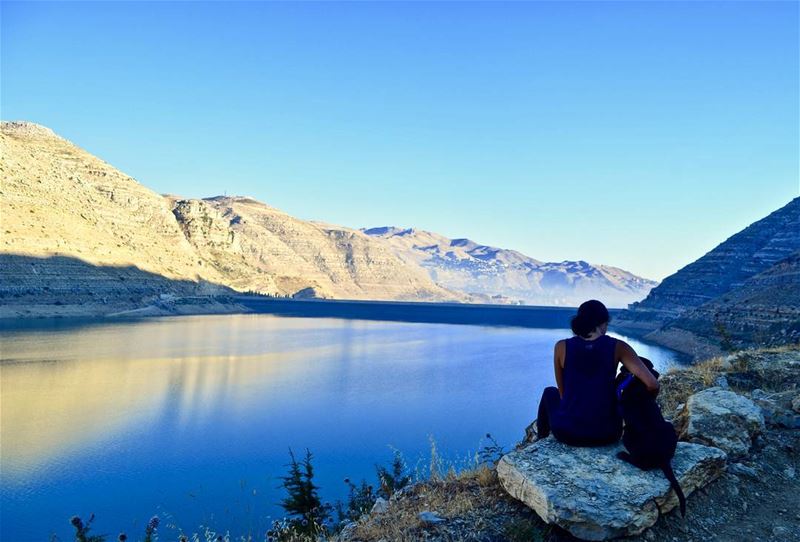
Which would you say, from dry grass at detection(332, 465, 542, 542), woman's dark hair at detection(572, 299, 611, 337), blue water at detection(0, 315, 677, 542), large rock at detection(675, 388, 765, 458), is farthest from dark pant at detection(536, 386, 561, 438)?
blue water at detection(0, 315, 677, 542)

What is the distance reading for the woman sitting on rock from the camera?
493 centimetres

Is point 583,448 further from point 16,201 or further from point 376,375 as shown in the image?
point 16,201

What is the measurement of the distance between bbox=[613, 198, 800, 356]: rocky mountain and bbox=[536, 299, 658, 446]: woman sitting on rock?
35.6 metres

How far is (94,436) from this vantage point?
846 inches

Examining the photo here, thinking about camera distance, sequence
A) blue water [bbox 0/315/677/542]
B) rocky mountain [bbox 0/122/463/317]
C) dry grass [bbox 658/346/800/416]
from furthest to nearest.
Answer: rocky mountain [bbox 0/122/463/317] < blue water [bbox 0/315/677/542] < dry grass [bbox 658/346/800/416]

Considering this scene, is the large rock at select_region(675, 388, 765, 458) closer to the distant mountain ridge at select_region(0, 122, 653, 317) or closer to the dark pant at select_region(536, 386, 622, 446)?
the dark pant at select_region(536, 386, 622, 446)

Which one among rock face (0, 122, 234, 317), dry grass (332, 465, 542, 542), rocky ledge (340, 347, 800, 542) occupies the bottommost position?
dry grass (332, 465, 542, 542)

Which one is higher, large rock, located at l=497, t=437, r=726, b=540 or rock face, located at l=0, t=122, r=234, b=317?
rock face, located at l=0, t=122, r=234, b=317

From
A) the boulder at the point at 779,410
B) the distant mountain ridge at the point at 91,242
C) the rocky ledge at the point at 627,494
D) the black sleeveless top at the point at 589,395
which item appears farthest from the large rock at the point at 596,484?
→ the distant mountain ridge at the point at 91,242

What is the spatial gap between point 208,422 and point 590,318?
2331 cm

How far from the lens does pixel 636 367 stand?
4824 mm

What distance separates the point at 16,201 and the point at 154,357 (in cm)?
5225

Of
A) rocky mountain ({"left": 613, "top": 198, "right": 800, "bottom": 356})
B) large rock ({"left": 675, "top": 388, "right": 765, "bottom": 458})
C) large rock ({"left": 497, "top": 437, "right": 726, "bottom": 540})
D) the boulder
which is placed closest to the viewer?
large rock ({"left": 497, "top": 437, "right": 726, "bottom": 540})

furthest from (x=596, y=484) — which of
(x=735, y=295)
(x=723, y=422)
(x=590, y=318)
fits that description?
(x=735, y=295)
